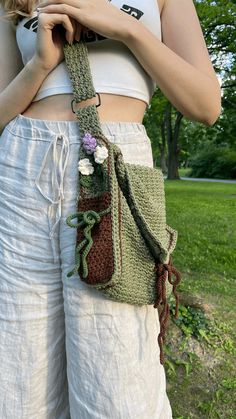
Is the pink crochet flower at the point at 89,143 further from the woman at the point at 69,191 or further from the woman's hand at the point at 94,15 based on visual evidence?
the woman's hand at the point at 94,15

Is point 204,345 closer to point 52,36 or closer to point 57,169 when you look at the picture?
point 57,169

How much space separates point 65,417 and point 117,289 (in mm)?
508

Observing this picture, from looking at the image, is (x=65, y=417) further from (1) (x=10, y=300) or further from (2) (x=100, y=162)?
(2) (x=100, y=162)

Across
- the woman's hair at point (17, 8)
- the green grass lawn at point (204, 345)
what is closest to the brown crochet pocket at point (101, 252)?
the woman's hair at point (17, 8)

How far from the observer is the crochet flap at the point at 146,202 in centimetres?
106

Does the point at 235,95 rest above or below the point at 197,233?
above

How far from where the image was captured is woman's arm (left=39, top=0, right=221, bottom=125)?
1.07 m

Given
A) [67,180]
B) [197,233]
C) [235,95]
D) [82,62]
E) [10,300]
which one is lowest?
[197,233]

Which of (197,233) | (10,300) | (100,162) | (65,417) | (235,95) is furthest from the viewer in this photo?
(235,95)

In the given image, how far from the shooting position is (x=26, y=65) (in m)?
1.17

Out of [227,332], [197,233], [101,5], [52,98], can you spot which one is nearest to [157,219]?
[52,98]

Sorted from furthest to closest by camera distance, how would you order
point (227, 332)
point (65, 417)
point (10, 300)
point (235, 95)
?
point (235, 95)
point (227, 332)
point (65, 417)
point (10, 300)

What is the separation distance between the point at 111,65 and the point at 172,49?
7.6 inches

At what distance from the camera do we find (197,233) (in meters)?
6.01
